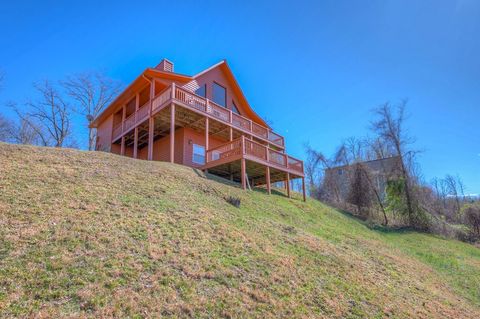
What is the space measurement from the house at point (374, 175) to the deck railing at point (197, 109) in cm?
624

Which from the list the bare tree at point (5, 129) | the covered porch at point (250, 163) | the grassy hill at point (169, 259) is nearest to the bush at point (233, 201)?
the grassy hill at point (169, 259)

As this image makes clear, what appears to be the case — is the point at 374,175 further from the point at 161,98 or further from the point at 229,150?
the point at 161,98

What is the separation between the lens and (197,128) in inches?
736

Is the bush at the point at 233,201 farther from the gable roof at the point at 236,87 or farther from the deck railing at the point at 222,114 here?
the gable roof at the point at 236,87

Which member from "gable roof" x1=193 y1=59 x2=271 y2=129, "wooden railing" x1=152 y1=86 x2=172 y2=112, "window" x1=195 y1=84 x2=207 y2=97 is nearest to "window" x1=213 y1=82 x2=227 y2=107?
"window" x1=195 y1=84 x2=207 y2=97

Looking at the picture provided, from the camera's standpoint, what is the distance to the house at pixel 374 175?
22.2 metres

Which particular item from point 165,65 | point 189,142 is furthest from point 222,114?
point 165,65

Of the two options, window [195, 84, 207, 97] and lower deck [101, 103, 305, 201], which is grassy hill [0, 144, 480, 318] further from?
window [195, 84, 207, 97]

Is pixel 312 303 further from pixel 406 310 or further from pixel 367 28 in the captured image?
pixel 367 28

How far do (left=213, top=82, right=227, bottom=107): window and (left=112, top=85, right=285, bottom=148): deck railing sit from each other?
2370 mm

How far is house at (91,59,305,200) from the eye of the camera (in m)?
15.5

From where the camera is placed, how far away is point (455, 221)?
2430 centimetres

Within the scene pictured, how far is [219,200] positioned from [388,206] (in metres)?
15.5

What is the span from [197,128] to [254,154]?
5.27 m
